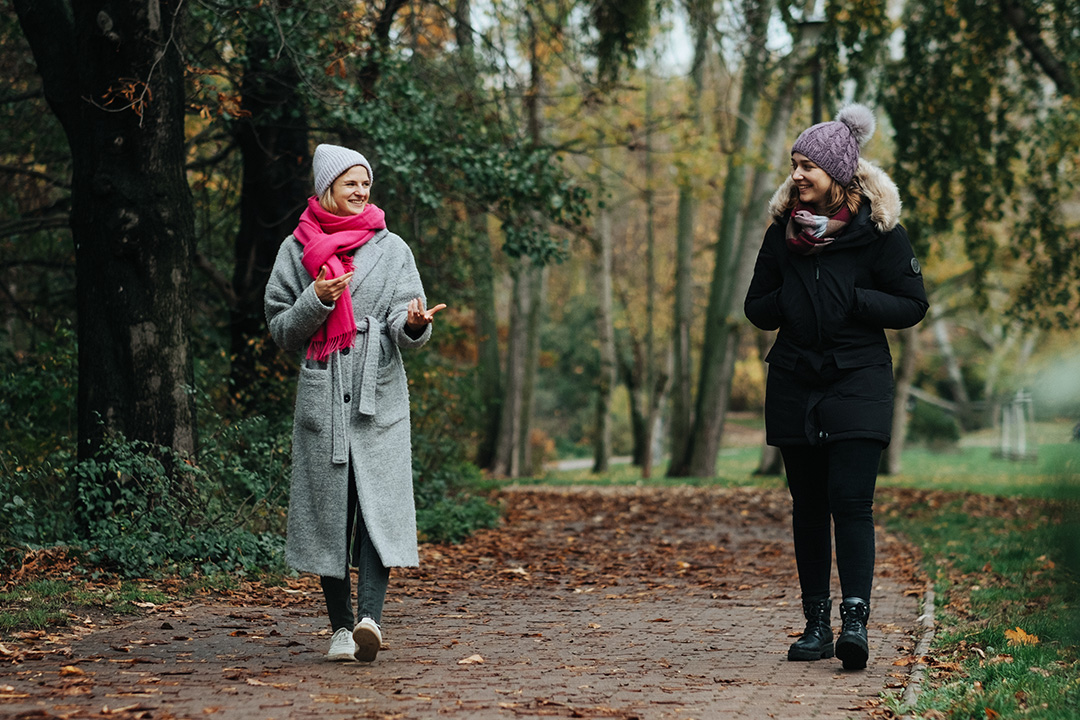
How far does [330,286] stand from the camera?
4.59 metres

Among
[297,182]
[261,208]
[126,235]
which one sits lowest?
[126,235]

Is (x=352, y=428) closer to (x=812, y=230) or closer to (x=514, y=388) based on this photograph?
(x=812, y=230)

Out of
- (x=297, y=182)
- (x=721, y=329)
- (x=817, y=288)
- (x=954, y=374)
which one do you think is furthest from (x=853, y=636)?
(x=954, y=374)

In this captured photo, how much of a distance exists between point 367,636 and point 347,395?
972 mm

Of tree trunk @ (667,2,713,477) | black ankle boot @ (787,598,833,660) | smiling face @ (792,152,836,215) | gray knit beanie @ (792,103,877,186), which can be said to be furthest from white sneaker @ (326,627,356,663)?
tree trunk @ (667,2,713,477)

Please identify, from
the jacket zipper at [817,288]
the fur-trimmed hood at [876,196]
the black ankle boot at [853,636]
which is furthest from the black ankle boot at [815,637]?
the fur-trimmed hood at [876,196]

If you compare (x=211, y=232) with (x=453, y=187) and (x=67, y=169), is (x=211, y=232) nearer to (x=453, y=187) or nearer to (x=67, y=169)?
(x=67, y=169)

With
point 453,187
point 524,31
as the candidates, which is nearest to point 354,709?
point 453,187

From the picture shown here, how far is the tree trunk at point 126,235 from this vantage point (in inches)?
293

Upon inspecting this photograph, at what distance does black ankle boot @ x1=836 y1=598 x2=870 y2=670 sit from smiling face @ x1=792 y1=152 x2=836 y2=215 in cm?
168

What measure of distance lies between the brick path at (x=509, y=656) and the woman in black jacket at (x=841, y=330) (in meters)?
0.57

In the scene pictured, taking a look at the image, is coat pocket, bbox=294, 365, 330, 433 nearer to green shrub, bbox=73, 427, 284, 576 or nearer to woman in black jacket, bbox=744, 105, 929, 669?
woman in black jacket, bbox=744, 105, 929, 669

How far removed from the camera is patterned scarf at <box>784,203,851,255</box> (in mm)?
4797

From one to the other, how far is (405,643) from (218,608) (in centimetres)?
142
